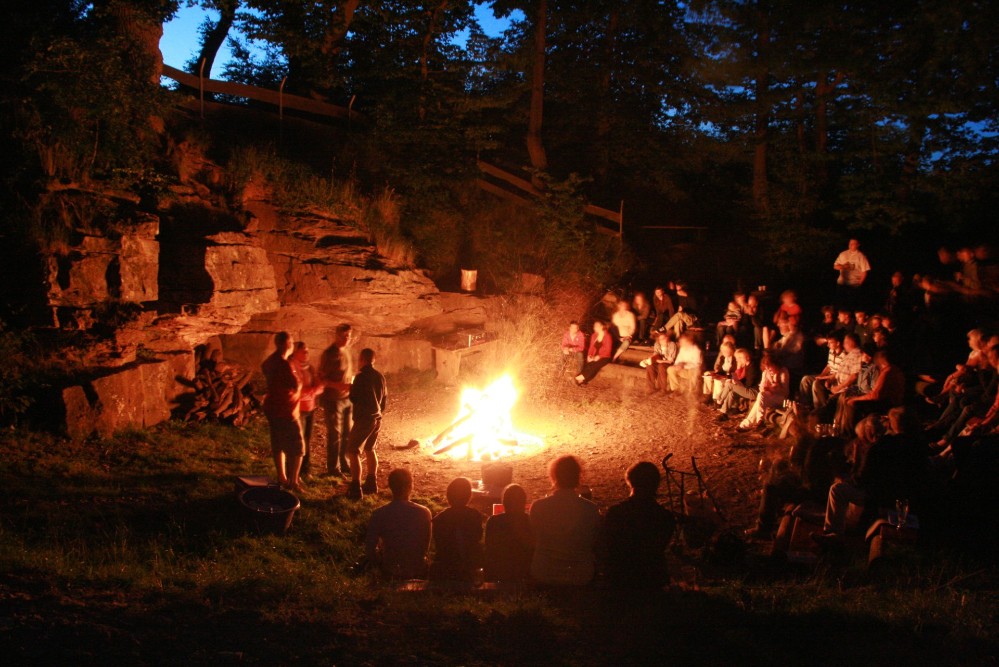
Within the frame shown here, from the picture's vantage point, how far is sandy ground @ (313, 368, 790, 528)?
8.59 m

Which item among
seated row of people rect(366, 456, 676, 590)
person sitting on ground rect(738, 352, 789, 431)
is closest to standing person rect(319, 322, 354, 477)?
seated row of people rect(366, 456, 676, 590)

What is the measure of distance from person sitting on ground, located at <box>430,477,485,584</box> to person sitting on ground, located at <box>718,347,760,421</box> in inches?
256

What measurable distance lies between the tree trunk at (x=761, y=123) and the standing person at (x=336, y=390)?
12784mm

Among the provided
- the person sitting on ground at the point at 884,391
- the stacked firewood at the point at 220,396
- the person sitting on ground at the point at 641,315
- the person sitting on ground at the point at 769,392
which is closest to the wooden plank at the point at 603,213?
the person sitting on ground at the point at 641,315

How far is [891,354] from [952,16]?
6564mm

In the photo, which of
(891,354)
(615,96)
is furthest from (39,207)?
(615,96)

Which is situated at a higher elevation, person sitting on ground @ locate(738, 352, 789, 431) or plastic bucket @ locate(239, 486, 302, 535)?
person sitting on ground @ locate(738, 352, 789, 431)

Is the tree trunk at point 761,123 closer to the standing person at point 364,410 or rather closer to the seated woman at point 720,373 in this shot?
the seated woman at point 720,373

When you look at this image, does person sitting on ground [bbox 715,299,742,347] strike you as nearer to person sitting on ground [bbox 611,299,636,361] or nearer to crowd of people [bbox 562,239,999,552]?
crowd of people [bbox 562,239,999,552]

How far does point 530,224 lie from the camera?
17.0 meters

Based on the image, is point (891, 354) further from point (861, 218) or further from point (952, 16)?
point (861, 218)

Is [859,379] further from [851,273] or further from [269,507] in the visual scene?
[269,507]

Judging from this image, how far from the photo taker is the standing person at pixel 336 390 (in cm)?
792

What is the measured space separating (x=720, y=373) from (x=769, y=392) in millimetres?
1240
